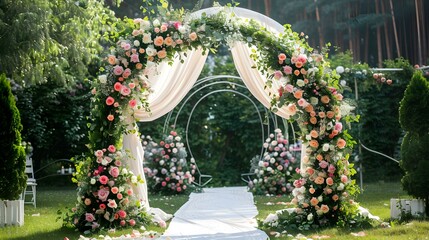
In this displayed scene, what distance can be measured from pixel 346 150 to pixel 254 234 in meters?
1.41

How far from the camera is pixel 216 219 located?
26.1 ft

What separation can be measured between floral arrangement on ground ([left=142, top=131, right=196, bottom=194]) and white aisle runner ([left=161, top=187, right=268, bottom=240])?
23.4 inches

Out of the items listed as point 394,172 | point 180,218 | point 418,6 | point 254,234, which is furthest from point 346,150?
point 418,6

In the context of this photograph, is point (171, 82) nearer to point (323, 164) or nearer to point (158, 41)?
point (158, 41)

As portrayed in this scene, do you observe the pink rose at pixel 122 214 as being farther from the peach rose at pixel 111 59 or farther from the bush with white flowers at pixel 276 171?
the bush with white flowers at pixel 276 171

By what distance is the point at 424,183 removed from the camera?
23.3ft

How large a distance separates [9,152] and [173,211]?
253 centimetres

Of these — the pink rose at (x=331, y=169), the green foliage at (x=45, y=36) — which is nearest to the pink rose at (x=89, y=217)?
the pink rose at (x=331, y=169)

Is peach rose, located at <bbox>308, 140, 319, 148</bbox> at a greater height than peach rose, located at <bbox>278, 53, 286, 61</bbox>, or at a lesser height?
lesser

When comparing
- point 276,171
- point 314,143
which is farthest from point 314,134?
point 276,171

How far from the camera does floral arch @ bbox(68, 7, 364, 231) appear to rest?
23.0ft

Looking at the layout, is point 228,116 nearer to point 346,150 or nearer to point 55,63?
point 55,63

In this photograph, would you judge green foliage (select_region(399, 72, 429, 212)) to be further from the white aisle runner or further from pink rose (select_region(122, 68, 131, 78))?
pink rose (select_region(122, 68, 131, 78))

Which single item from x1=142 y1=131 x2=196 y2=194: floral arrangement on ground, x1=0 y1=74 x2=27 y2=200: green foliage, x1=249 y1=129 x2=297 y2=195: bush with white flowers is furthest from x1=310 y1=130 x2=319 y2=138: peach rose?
x1=142 y1=131 x2=196 y2=194: floral arrangement on ground
